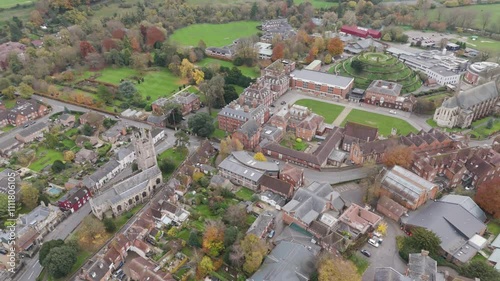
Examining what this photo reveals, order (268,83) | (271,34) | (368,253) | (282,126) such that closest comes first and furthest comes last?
(368,253) < (282,126) < (268,83) < (271,34)

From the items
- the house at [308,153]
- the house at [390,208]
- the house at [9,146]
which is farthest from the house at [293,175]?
the house at [9,146]

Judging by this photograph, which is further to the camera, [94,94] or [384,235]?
[94,94]

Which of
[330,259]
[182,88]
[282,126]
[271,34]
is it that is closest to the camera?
[330,259]

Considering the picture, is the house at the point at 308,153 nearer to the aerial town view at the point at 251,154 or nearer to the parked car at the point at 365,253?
Answer: the aerial town view at the point at 251,154

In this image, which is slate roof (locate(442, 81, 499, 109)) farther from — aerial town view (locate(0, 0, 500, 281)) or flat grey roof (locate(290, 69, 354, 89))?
flat grey roof (locate(290, 69, 354, 89))

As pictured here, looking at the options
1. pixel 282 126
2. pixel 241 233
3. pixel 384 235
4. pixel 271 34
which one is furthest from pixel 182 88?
pixel 384 235

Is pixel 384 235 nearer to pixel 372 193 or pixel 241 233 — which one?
pixel 372 193

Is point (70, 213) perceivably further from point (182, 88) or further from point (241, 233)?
point (182, 88)

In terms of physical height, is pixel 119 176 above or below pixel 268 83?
below
